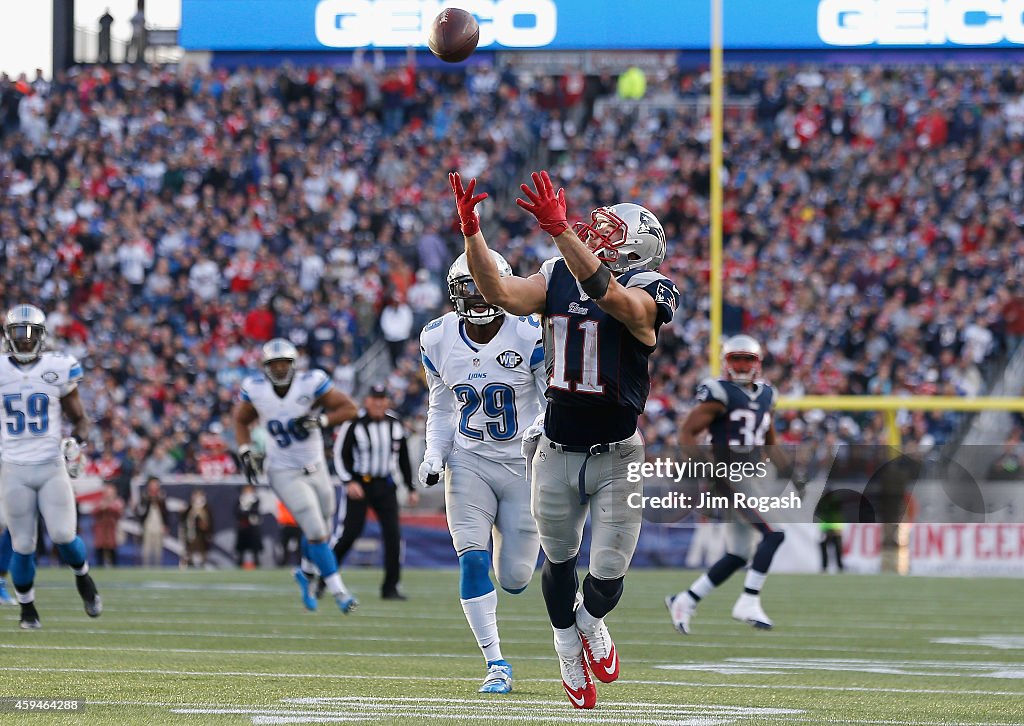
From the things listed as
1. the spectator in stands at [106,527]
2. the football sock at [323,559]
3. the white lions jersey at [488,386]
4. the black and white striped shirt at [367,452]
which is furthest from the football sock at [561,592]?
the spectator in stands at [106,527]

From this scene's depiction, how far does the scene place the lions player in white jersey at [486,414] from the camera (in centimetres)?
652

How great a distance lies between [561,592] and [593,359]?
79 cm

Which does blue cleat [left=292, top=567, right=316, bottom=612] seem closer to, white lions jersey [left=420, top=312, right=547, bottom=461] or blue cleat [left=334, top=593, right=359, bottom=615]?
blue cleat [left=334, top=593, right=359, bottom=615]

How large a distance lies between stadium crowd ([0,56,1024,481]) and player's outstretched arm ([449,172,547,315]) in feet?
38.5

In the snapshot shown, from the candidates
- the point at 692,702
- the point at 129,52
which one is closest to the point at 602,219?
the point at 692,702

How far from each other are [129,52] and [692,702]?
20.5m

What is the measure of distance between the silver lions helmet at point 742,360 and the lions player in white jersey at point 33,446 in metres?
3.48

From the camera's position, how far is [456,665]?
6957 millimetres

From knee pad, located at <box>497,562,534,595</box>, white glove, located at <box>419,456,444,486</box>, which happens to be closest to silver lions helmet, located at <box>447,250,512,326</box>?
white glove, located at <box>419,456,444,486</box>

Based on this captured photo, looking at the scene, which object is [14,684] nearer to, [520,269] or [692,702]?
[692,702]

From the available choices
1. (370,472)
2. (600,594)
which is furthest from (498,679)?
(370,472)

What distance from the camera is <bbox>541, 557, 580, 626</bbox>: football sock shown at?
5.60 m

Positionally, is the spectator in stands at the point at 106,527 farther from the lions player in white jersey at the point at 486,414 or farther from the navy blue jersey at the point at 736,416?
the lions player in white jersey at the point at 486,414

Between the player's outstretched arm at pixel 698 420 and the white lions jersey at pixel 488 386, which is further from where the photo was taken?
the player's outstretched arm at pixel 698 420
